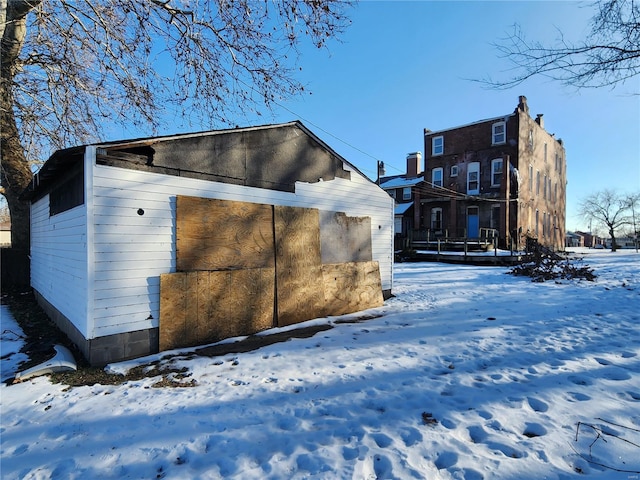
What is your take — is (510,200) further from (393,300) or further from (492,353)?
(492,353)

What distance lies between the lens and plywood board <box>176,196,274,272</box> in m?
5.48

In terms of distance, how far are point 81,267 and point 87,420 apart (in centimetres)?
267

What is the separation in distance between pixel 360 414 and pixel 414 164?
31502 mm

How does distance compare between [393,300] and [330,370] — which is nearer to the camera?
[330,370]

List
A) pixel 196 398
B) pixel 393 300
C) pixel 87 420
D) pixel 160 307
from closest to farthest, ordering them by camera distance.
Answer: pixel 87 420 → pixel 196 398 → pixel 160 307 → pixel 393 300

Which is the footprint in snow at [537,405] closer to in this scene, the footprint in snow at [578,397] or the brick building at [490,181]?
the footprint in snow at [578,397]

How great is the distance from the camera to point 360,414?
3.24m

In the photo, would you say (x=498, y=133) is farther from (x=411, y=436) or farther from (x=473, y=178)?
(x=411, y=436)

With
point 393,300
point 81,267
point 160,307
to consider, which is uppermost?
point 81,267

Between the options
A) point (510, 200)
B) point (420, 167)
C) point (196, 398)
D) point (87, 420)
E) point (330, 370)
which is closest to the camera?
point (87, 420)

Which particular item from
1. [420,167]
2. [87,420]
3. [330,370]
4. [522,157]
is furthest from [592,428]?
[420,167]

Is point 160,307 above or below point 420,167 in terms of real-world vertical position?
below

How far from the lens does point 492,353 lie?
4.89 m

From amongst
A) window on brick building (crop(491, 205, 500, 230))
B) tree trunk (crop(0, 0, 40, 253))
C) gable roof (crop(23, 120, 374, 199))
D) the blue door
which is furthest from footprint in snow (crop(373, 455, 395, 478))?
the blue door
